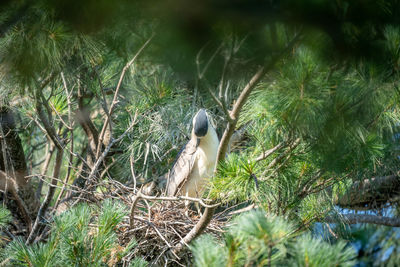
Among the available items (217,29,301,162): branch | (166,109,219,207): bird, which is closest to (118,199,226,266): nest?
(166,109,219,207): bird

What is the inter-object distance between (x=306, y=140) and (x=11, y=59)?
1.29 meters

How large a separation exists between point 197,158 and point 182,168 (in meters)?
0.14

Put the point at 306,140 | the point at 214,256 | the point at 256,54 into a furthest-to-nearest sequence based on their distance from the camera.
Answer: the point at 306,140 < the point at 256,54 < the point at 214,256

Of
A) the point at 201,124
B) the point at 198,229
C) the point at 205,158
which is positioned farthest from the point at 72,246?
the point at 205,158

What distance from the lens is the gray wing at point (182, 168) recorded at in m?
3.80

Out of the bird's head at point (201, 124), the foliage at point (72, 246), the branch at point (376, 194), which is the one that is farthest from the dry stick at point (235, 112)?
Answer: the branch at point (376, 194)

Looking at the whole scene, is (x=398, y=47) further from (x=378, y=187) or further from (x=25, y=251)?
(x=378, y=187)

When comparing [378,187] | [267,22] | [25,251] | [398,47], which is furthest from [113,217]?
[378,187]

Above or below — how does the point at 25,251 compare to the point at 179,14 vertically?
below

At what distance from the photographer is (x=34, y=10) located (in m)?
2.18

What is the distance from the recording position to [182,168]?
3.85 m

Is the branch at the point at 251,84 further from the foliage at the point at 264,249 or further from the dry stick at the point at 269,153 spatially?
the foliage at the point at 264,249

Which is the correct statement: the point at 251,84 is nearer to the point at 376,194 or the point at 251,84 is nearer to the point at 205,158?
the point at 205,158

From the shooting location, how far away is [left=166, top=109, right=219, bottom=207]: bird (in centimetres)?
365
